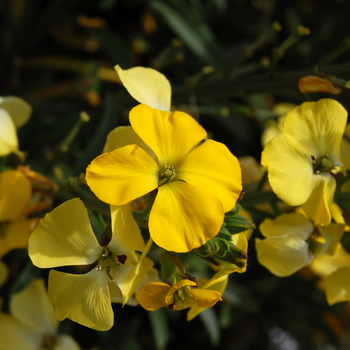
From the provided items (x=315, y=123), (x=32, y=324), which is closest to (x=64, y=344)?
(x=32, y=324)

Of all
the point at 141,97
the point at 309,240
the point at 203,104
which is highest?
the point at 141,97

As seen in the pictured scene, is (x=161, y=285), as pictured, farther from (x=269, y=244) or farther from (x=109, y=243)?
(x=269, y=244)

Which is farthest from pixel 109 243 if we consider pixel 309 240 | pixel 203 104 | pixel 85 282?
pixel 203 104

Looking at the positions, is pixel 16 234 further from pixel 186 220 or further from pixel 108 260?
pixel 186 220

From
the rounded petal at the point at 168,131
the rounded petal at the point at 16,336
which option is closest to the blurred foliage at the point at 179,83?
the rounded petal at the point at 16,336

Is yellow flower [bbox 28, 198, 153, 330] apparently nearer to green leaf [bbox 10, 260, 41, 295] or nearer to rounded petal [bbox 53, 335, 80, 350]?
green leaf [bbox 10, 260, 41, 295]

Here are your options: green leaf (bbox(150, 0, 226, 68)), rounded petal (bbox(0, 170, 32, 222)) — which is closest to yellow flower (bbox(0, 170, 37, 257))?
rounded petal (bbox(0, 170, 32, 222))

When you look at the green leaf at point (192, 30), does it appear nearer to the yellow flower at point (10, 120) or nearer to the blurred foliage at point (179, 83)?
the blurred foliage at point (179, 83)
